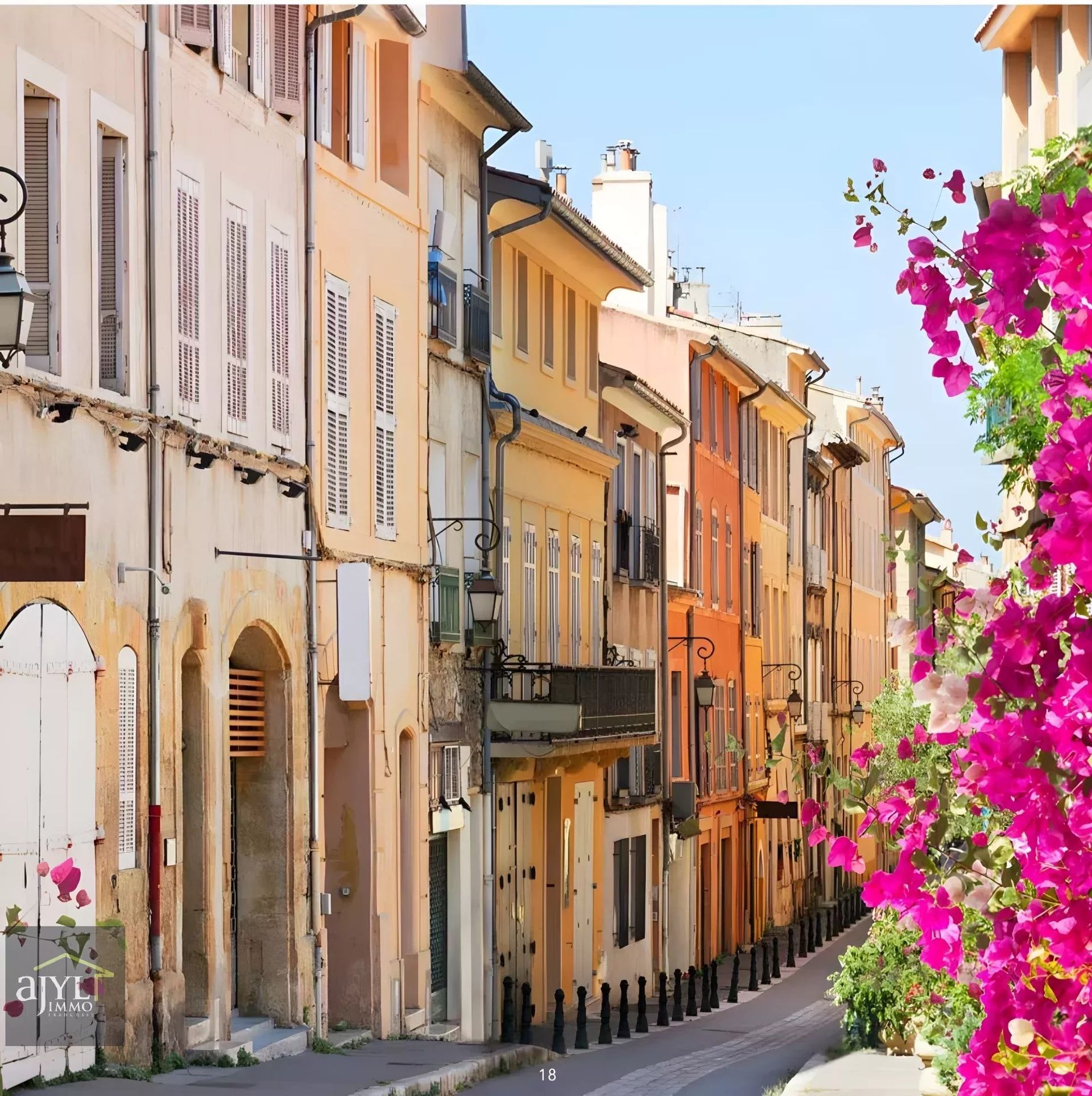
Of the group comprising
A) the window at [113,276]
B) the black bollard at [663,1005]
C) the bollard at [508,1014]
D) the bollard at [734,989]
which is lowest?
the bollard at [734,989]

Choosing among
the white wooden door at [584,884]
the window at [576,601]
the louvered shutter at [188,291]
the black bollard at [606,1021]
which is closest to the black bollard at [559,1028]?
the black bollard at [606,1021]

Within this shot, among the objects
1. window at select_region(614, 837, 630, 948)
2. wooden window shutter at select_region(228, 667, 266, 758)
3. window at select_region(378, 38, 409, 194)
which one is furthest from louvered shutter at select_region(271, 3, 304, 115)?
window at select_region(614, 837, 630, 948)

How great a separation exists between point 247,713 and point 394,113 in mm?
7091

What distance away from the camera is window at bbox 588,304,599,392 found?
3328 centimetres

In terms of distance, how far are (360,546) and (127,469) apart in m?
6.30

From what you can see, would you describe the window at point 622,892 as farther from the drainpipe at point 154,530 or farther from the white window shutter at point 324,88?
the drainpipe at point 154,530

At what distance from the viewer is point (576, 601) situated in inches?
1240

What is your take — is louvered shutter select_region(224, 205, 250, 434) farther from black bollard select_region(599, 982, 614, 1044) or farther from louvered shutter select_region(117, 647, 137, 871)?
black bollard select_region(599, 982, 614, 1044)

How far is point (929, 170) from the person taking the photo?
16.6 feet

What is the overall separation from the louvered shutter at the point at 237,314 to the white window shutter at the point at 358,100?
12.0 ft

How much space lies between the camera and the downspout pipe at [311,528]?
19.0m

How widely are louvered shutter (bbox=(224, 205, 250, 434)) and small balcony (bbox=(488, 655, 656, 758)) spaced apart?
7837 millimetres

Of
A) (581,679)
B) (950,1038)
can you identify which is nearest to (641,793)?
(581,679)

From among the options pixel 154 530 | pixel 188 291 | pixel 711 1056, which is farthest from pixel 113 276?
pixel 711 1056
